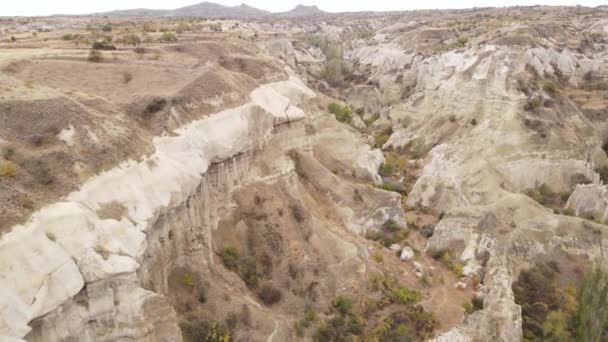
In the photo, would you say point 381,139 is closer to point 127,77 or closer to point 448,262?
point 448,262

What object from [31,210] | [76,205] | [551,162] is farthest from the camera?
[551,162]

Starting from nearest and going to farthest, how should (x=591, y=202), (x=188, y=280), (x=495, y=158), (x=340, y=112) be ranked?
(x=188, y=280), (x=591, y=202), (x=495, y=158), (x=340, y=112)

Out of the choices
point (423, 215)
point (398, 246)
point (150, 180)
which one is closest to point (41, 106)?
point (150, 180)

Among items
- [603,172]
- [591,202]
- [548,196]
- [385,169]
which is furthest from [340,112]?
[603,172]

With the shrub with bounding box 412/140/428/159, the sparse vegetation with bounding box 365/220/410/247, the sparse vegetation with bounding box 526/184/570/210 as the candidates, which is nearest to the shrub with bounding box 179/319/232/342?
the sparse vegetation with bounding box 365/220/410/247

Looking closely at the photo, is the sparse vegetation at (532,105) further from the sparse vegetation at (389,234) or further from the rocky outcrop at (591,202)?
the sparse vegetation at (389,234)

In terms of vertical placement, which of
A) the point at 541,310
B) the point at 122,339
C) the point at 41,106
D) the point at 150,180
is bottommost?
the point at 541,310

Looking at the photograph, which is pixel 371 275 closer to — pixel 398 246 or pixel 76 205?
pixel 398 246
